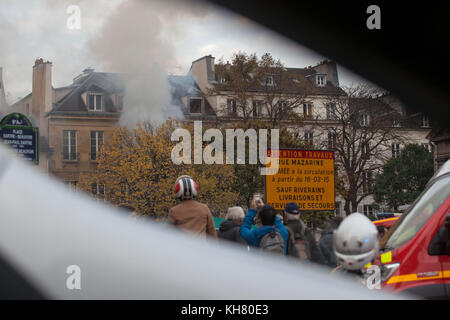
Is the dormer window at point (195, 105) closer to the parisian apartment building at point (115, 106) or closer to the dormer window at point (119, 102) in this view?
the parisian apartment building at point (115, 106)

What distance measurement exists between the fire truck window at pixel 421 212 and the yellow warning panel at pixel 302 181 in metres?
7.23

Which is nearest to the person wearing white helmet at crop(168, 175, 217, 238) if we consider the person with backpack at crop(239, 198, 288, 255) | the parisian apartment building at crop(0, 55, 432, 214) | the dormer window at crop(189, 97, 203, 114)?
the person with backpack at crop(239, 198, 288, 255)

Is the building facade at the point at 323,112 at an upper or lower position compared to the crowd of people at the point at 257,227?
upper

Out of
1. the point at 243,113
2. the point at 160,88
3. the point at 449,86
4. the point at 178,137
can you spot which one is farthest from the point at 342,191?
the point at 449,86

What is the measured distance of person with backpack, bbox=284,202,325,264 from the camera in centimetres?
579

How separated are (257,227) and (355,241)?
354 centimetres

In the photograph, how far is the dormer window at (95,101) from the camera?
4462cm

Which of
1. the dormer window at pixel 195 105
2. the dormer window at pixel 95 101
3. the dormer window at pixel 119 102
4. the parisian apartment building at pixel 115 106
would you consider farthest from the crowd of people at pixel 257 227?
the dormer window at pixel 195 105

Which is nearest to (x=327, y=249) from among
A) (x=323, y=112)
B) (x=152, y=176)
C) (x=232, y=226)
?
(x=232, y=226)

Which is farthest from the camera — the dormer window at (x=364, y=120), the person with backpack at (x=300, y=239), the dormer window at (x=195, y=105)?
the dormer window at (x=195, y=105)

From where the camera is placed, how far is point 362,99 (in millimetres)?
33594

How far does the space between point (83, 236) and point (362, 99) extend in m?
34.1

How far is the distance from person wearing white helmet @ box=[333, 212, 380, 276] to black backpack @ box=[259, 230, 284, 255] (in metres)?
2.89

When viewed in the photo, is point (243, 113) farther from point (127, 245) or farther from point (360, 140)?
point (127, 245)
